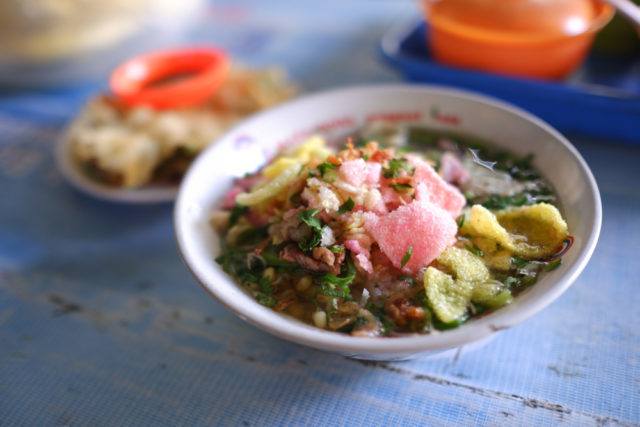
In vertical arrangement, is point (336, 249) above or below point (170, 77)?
above

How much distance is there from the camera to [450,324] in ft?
3.43

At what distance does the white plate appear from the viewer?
1.74 meters

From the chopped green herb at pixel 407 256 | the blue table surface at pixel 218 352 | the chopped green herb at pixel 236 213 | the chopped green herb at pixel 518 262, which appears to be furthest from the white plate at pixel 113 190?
the chopped green herb at pixel 518 262

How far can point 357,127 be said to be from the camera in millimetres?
1679

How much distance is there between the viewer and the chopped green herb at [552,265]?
110 centimetres

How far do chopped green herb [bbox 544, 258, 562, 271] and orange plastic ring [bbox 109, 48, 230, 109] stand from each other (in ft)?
4.67

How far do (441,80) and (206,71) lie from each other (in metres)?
0.93

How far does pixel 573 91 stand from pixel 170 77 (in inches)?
59.8

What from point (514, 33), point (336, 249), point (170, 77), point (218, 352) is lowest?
point (218, 352)

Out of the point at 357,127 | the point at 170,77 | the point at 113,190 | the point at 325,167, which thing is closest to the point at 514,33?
the point at 357,127

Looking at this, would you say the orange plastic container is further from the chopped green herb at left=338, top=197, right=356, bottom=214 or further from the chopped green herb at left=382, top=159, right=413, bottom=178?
the chopped green herb at left=338, top=197, right=356, bottom=214

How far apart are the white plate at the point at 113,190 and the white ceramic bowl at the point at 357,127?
350 mm

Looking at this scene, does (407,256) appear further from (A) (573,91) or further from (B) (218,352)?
(A) (573,91)

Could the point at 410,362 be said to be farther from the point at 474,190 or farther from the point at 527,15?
the point at 527,15
